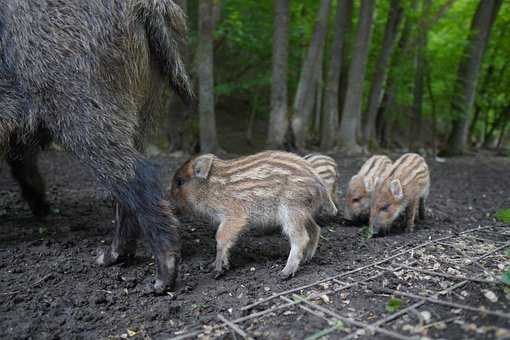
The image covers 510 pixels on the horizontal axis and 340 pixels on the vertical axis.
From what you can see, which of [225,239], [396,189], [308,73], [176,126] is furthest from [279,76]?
[225,239]

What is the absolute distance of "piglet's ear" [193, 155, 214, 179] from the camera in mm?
3020

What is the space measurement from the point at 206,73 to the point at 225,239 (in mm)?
4651

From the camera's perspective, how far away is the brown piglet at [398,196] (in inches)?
148

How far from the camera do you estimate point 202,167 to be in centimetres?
303

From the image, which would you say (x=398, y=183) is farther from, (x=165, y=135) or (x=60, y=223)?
(x=165, y=135)

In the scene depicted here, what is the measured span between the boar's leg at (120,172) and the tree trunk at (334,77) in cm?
716

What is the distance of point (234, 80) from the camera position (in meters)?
11.3

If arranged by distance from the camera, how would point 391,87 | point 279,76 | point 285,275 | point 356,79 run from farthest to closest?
point 391,87 → point 356,79 → point 279,76 → point 285,275

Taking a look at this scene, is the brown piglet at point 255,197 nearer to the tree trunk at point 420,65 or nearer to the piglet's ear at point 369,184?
the piglet's ear at point 369,184

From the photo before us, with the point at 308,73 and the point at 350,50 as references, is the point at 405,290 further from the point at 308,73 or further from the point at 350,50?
the point at 350,50

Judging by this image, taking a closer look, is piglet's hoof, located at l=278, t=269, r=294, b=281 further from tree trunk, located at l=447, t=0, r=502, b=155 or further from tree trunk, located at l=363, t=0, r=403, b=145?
tree trunk, located at l=447, t=0, r=502, b=155

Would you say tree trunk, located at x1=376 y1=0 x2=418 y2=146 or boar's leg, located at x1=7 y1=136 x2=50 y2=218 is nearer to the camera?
boar's leg, located at x1=7 y1=136 x2=50 y2=218

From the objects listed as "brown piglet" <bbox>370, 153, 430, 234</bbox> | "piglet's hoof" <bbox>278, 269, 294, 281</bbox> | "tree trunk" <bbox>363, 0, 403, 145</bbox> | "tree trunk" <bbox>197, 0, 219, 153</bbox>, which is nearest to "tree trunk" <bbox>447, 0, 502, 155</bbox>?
"tree trunk" <bbox>363, 0, 403, 145</bbox>

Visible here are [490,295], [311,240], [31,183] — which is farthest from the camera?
[31,183]
